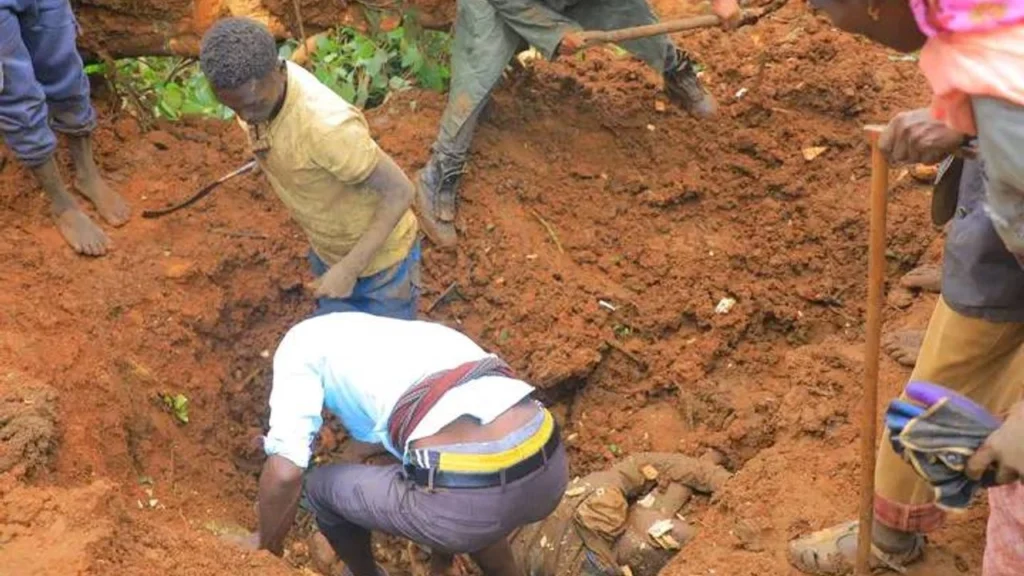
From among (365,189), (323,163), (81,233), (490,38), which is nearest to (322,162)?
(323,163)

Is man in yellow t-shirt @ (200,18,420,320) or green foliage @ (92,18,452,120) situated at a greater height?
man in yellow t-shirt @ (200,18,420,320)

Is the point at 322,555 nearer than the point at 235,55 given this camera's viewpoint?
No

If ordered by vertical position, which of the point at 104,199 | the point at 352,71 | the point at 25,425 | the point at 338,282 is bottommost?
the point at 352,71

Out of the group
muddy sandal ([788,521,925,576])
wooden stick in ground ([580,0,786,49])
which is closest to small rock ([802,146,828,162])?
wooden stick in ground ([580,0,786,49])

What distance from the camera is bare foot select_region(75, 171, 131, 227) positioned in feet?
16.3

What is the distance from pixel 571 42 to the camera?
502cm

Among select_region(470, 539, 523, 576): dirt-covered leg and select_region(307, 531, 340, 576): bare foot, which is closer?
select_region(470, 539, 523, 576): dirt-covered leg

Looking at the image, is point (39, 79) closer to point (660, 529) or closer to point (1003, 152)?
point (660, 529)

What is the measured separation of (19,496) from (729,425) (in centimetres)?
255

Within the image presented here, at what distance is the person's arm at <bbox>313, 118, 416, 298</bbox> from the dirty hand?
2.21 meters

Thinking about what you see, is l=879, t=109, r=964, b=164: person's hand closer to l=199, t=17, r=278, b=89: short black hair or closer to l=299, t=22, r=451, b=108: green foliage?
l=199, t=17, r=278, b=89: short black hair

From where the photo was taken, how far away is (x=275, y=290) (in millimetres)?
5078

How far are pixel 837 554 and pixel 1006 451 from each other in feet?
4.22

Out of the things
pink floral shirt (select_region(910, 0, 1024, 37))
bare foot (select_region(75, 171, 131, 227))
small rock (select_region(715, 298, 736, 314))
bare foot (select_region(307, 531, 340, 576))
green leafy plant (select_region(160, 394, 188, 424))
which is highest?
pink floral shirt (select_region(910, 0, 1024, 37))
